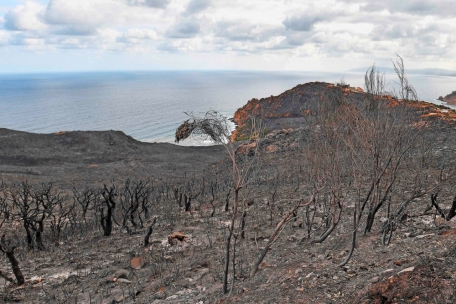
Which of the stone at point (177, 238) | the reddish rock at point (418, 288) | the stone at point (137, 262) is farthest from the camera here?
the stone at point (177, 238)

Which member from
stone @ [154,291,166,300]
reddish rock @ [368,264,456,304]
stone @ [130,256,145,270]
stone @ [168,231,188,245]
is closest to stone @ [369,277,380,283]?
reddish rock @ [368,264,456,304]

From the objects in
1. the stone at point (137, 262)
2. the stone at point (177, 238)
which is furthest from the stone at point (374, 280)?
the stone at point (177, 238)

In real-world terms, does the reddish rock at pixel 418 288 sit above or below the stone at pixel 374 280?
above

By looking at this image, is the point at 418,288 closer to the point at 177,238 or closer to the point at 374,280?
the point at 374,280

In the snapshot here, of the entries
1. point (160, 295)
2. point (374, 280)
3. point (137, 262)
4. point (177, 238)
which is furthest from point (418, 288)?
point (177, 238)

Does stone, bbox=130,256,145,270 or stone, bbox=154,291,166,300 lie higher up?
stone, bbox=154,291,166,300

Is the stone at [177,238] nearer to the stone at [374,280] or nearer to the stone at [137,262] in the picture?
the stone at [137,262]

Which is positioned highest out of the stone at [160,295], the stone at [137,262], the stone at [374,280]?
the stone at [374,280]

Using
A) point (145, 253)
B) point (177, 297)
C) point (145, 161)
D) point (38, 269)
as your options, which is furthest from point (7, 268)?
point (145, 161)

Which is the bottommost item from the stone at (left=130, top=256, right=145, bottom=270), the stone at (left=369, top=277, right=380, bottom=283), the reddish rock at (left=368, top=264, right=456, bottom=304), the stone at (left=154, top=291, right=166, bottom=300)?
the stone at (left=130, top=256, right=145, bottom=270)

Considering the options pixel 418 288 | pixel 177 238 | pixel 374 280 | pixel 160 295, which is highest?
pixel 418 288

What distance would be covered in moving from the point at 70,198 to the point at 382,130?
2733 centimetres

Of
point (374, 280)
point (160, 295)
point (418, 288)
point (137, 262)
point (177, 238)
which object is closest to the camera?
point (418, 288)

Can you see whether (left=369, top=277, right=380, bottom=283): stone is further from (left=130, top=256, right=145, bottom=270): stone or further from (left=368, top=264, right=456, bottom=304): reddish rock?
(left=130, top=256, right=145, bottom=270): stone
